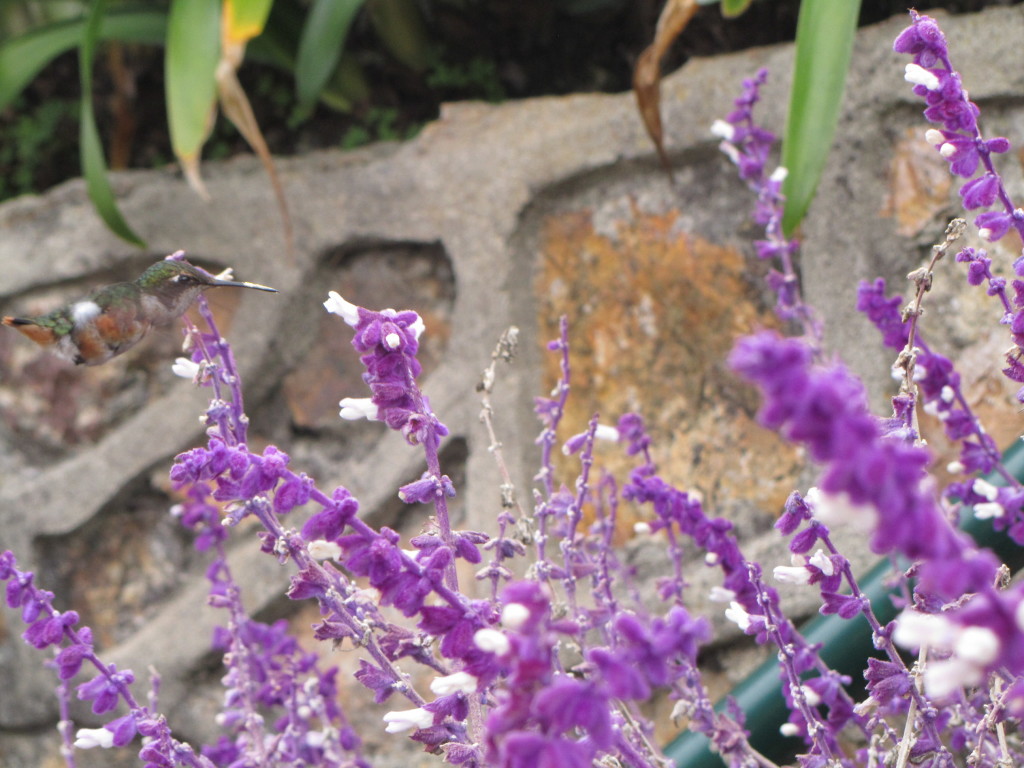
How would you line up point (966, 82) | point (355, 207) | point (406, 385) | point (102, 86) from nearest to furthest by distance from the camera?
point (406, 385) < point (966, 82) < point (355, 207) < point (102, 86)

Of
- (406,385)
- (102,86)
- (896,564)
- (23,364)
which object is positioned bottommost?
(896,564)

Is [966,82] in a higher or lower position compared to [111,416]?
higher

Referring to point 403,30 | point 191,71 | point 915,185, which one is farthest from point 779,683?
point 403,30

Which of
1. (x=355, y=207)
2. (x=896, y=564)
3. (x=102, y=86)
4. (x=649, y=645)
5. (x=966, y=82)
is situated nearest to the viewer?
(x=649, y=645)

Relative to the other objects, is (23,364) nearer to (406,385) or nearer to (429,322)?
(429,322)

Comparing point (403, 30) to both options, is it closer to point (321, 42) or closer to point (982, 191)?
point (321, 42)

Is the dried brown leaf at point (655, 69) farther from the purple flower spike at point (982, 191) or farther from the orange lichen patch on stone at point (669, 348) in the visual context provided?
the purple flower spike at point (982, 191)

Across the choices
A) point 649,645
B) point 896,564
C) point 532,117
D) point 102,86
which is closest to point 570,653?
point 896,564

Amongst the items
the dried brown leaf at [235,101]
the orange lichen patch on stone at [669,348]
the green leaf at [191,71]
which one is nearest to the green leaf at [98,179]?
the green leaf at [191,71]

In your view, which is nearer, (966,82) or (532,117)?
(966,82)
